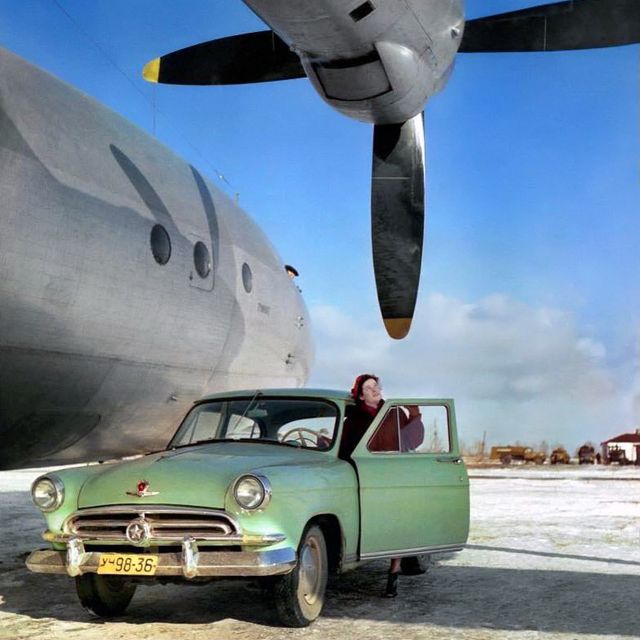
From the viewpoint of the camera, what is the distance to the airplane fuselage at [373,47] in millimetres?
5555

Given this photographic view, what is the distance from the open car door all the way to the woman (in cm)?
18

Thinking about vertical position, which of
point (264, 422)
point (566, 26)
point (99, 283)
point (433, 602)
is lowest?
point (433, 602)

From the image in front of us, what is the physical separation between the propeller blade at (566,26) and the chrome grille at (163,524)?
617cm

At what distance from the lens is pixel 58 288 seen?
675 cm

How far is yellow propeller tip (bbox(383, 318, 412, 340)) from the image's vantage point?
28.6ft

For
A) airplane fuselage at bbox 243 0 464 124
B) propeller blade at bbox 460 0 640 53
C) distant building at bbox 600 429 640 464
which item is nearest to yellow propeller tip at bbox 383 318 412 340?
airplane fuselage at bbox 243 0 464 124

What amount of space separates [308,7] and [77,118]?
10.1 feet

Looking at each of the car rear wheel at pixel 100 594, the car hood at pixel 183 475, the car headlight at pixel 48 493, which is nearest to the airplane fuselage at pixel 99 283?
the car headlight at pixel 48 493

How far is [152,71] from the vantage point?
984 cm

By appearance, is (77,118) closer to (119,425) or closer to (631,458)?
(119,425)

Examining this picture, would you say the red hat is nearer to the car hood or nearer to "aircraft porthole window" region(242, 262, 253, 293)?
the car hood

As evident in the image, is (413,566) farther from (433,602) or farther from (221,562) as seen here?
(221,562)

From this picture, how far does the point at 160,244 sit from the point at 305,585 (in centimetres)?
A: 464

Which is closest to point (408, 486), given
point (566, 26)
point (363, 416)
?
point (363, 416)
